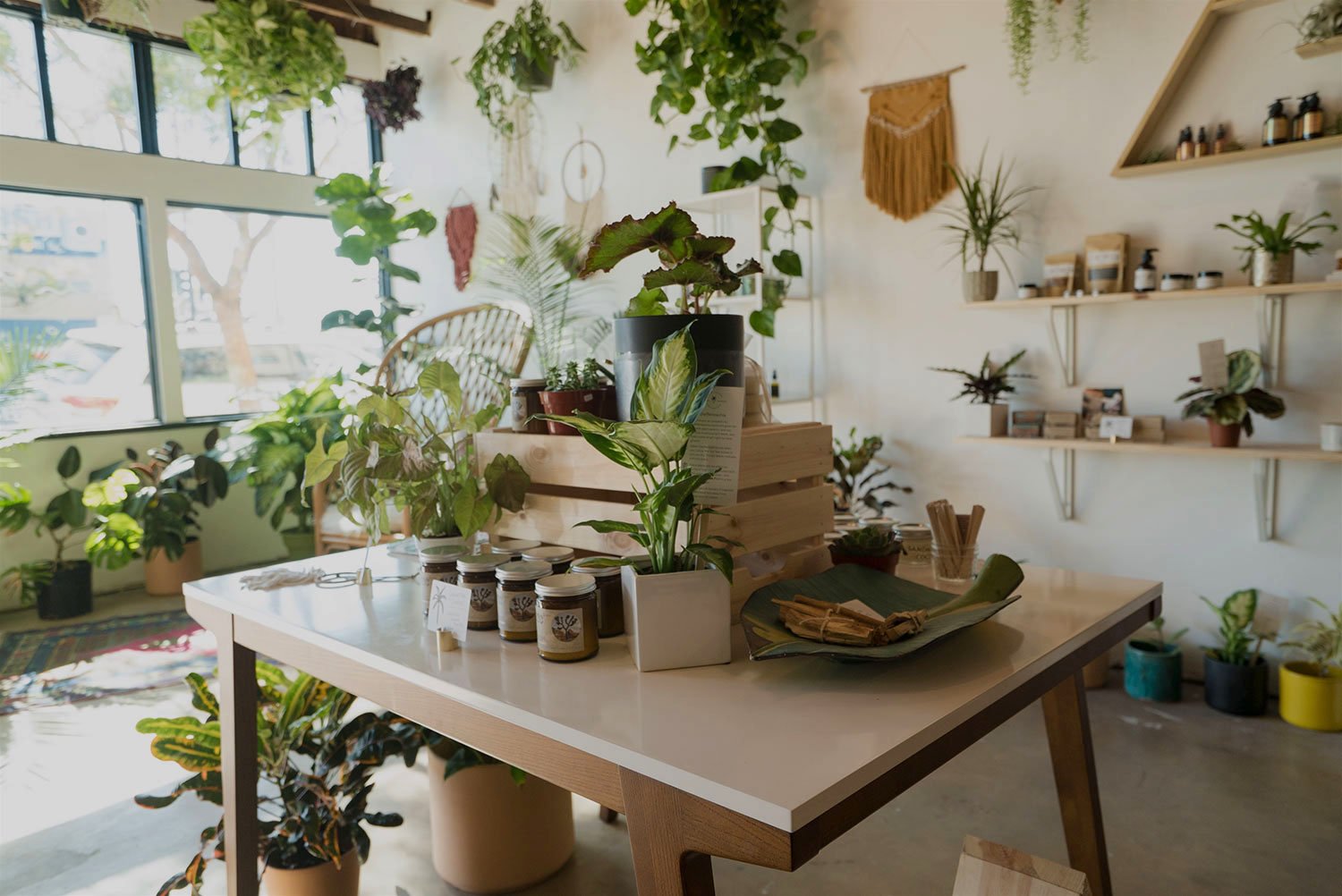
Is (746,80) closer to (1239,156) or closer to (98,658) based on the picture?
(1239,156)

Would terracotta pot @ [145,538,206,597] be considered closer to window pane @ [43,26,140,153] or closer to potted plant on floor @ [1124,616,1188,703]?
window pane @ [43,26,140,153]

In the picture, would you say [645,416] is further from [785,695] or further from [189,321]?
[189,321]

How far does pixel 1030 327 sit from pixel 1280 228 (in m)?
0.85

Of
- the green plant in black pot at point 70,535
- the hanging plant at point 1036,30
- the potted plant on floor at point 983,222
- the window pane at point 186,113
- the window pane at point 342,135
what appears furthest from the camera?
the window pane at point 342,135

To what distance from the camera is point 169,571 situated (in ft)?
15.9

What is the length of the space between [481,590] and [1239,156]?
8.94 ft

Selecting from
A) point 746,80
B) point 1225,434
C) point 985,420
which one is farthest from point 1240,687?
point 746,80

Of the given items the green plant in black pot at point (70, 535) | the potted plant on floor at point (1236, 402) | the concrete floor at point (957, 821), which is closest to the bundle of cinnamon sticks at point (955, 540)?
the concrete floor at point (957, 821)

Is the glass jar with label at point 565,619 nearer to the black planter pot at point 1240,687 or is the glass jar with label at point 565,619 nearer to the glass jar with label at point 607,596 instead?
the glass jar with label at point 607,596

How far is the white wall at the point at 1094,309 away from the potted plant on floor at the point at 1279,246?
6 centimetres

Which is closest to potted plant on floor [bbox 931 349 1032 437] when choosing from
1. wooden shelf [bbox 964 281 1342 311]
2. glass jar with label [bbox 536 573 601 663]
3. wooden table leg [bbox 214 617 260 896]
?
wooden shelf [bbox 964 281 1342 311]

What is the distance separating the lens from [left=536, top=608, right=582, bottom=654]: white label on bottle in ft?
3.91

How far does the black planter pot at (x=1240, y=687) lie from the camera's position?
282cm

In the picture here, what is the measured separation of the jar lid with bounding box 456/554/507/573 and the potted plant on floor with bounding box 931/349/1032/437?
2391 mm
